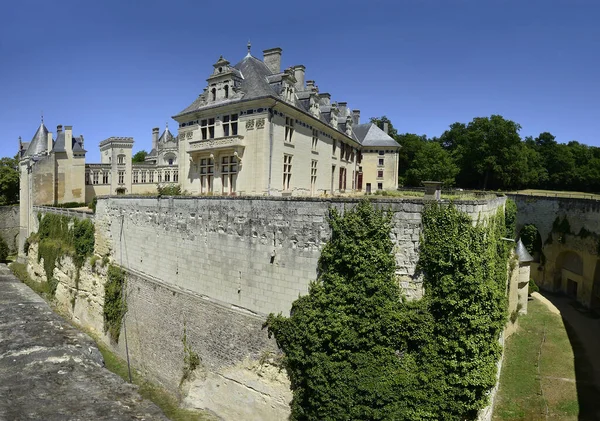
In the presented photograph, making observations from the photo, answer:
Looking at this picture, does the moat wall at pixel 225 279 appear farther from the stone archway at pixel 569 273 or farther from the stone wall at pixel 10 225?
the stone wall at pixel 10 225

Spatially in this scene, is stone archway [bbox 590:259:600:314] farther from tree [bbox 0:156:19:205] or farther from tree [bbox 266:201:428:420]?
tree [bbox 0:156:19:205]

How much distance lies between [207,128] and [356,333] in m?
17.1

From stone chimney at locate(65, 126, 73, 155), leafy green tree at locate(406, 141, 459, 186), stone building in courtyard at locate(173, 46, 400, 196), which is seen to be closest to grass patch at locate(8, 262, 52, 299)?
stone chimney at locate(65, 126, 73, 155)

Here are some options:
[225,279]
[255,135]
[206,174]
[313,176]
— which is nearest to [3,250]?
[206,174]

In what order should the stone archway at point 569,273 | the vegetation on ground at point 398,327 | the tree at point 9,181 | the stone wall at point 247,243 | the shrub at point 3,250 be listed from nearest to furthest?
the vegetation on ground at point 398,327, the stone wall at point 247,243, the stone archway at point 569,273, the shrub at point 3,250, the tree at point 9,181

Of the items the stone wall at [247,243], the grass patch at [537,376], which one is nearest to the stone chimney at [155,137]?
the stone wall at [247,243]

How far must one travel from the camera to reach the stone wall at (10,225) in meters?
39.4

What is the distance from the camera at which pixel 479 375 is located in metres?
9.42

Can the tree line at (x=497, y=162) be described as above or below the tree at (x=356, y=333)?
above

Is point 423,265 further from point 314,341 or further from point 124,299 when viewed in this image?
point 124,299

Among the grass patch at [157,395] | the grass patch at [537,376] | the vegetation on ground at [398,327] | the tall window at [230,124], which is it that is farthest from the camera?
the tall window at [230,124]

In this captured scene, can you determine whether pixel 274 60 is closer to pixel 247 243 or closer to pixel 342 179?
pixel 342 179

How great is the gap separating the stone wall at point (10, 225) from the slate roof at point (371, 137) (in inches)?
1484

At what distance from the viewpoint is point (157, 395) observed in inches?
601
